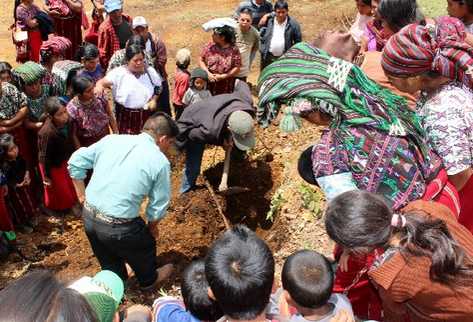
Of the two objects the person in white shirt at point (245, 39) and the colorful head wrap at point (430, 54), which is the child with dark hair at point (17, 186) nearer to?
the person in white shirt at point (245, 39)

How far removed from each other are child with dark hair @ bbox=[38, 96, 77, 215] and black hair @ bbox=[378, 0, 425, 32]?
283cm

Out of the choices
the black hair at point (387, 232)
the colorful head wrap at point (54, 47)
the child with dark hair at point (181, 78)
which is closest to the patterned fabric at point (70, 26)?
the colorful head wrap at point (54, 47)

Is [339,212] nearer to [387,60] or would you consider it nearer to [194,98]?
[387,60]

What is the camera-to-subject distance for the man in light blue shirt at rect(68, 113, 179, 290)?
3.38 m

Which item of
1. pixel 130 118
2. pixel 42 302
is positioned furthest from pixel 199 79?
pixel 42 302

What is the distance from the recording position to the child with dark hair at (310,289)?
7.97 ft

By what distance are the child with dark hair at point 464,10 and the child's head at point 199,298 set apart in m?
2.85

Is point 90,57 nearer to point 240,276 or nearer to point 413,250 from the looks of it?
point 240,276

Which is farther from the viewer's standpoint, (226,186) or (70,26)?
(70,26)

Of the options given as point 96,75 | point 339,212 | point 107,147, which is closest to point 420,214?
point 339,212

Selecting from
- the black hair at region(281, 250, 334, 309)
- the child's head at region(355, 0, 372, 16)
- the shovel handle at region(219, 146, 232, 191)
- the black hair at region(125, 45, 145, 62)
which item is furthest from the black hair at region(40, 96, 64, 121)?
the child's head at region(355, 0, 372, 16)

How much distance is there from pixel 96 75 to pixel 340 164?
3711 mm

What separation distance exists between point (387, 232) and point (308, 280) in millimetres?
487

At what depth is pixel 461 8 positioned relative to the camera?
3826 mm
